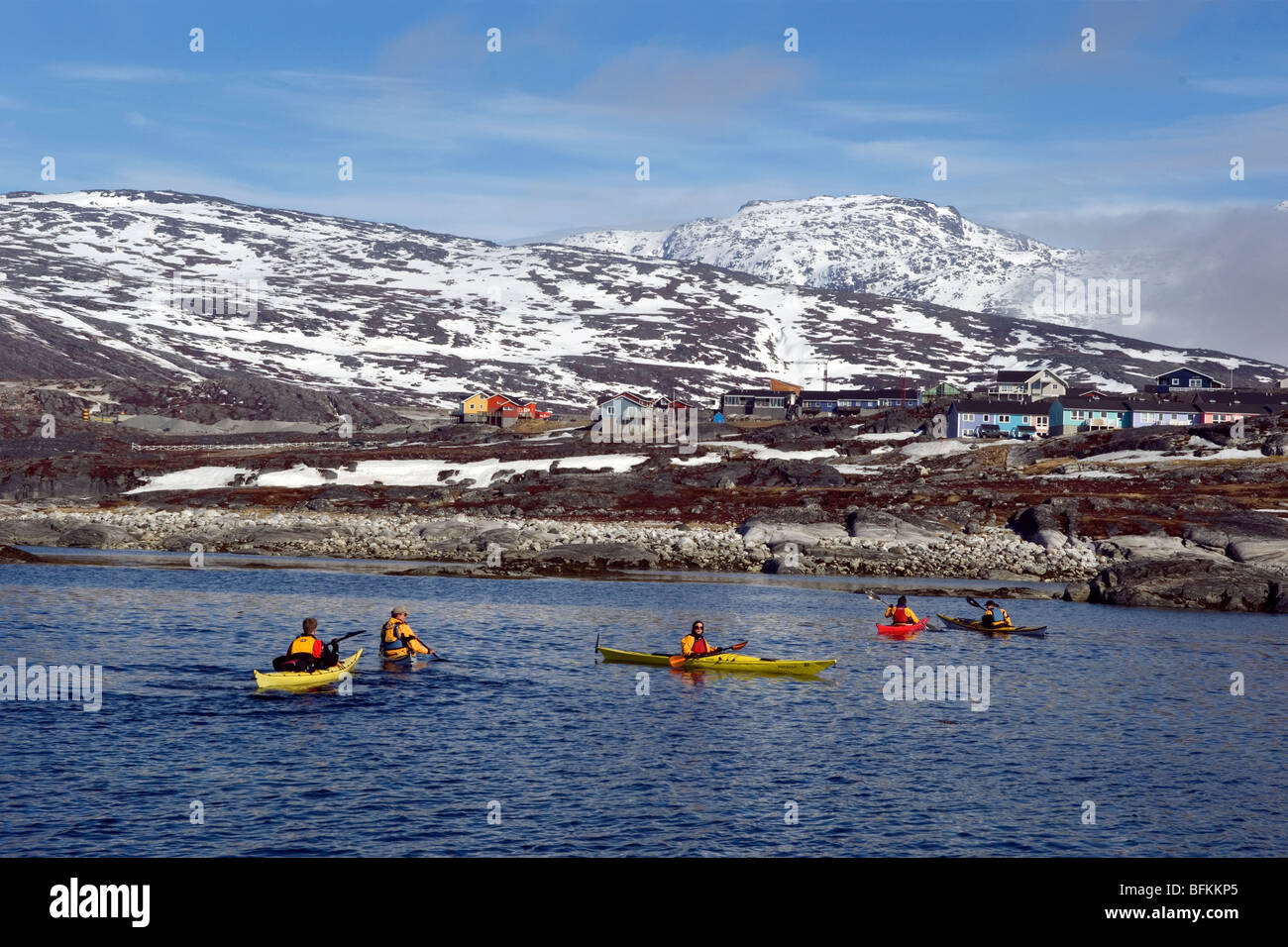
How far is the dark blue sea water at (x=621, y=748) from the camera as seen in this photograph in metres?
23.1

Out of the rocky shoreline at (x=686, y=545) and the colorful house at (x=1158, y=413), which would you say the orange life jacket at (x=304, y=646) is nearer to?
the rocky shoreline at (x=686, y=545)

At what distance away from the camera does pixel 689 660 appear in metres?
41.4

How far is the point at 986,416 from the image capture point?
6683 inches

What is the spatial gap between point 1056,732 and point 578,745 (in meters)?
13.4

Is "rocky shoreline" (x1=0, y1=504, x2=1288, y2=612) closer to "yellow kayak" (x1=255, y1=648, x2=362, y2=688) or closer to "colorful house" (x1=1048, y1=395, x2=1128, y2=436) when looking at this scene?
"yellow kayak" (x1=255, y1=648, x2=362, y2=688)

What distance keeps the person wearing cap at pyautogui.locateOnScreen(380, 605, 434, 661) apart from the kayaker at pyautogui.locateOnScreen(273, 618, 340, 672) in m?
4.12

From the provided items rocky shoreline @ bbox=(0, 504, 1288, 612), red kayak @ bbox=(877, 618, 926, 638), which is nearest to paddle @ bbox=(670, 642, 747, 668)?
red kayak @ bbox=(877, 618, 926, 638)

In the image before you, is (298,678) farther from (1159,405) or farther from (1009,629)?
(1159,405)

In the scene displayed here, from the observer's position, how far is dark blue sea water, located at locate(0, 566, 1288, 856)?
2311 centimetres

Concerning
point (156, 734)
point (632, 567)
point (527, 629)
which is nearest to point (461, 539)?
point (632, 567)

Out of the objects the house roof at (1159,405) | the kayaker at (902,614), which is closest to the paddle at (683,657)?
the kayaker at (902,614)

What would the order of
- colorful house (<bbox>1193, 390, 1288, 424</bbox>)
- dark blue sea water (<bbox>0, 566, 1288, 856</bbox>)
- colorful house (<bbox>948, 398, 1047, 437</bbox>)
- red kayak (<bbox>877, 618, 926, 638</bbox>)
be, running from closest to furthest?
dark blue sea water (<bbox>0, 566, 1288, 856</bbox>), red kayak (<bbox>877, 618, 926, 638</bbox>), colorful house (<bbox>948, 398, 1047, 437</bbox>), colorful house (<bbox>1193, 390, 1288, 424</bbox>)

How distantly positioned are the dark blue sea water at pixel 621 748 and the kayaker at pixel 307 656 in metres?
0.91

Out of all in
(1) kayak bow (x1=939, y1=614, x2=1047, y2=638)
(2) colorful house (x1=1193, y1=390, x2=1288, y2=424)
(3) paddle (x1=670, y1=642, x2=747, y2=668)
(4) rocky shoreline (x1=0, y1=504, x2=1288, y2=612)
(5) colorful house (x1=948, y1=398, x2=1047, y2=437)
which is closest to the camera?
(3) paddle (x1=670, y1=642, x2=747, y2=668)
